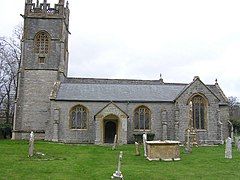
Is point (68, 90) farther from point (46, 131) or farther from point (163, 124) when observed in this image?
point (163, 124)

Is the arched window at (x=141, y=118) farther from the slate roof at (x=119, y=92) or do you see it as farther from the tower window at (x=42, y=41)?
the tower window at (x=42, y=41)

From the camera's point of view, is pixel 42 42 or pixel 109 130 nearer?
pixel 109 130

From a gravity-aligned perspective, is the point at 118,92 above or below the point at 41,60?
below

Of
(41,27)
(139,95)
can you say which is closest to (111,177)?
(139,95)

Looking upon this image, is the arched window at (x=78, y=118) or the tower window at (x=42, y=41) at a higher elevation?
the tower window at (x=42, y=41)

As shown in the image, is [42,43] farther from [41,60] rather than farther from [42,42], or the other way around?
[41,60]

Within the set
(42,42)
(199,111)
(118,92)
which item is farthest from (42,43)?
(199,111)

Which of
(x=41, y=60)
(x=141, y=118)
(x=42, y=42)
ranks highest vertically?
(x=42, y=42)

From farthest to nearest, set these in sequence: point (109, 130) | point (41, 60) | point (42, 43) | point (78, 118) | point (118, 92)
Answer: point (42, 43), point (41, 60), point (118, 92), point (109, 130), point (78, 118)

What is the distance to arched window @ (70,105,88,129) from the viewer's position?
3303 cm

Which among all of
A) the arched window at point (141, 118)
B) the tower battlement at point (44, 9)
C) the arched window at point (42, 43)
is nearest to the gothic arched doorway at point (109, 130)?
the arched window at point (141, 118)

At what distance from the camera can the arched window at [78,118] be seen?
3303 cm

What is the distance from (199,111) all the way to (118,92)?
9393 mm

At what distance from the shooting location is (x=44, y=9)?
37594 millimetres
